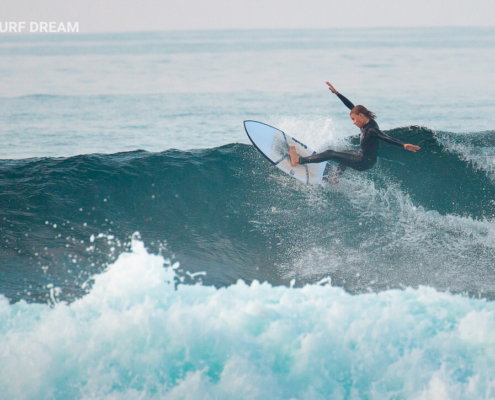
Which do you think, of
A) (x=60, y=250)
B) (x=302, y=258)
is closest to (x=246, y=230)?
(x=302, y=258)

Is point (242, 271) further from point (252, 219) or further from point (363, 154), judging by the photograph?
point (363, 154)

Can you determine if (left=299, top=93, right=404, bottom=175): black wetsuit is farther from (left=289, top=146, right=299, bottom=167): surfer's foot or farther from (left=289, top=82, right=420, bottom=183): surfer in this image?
(left=289, top=146, right=299, bottom=167): surfer's foot

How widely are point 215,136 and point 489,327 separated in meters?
9.49

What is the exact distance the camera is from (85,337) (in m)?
4.95

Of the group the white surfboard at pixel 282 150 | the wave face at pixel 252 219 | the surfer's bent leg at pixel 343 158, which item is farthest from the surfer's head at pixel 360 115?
the wave face at pixel 252 219

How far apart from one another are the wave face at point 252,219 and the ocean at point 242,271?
0.09ft

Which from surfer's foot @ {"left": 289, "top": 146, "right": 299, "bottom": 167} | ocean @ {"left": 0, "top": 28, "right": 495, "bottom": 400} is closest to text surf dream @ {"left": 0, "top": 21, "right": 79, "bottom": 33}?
ocean @ {"left": 0, "top": 28, "right": 495, "bottom": 400}

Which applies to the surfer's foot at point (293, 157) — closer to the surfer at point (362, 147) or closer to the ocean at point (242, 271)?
the surfer at point (362, 147)

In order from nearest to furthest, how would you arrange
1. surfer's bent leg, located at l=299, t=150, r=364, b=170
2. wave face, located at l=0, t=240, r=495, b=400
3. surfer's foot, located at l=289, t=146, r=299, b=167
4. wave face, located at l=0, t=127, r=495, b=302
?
wave face, located at l=0, t=240, r=495, b=400 < wave face, located at l=0, t=127, r=495, b=302 < surfer's bent leg, located at l=299, t=150, r=364, b=170 < surfer's foot, located at l=289, t=146, r=299, b=167

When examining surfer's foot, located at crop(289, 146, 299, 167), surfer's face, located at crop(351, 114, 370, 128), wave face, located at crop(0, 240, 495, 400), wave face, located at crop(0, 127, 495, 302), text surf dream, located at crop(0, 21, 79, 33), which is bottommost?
wave face, located at crop(0, 240, 495, 400)

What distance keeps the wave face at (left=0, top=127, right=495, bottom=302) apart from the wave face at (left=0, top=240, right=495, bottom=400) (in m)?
0.62

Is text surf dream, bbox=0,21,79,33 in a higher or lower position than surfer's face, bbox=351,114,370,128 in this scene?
higher

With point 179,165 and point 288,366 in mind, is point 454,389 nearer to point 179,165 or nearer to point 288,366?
point 288,366

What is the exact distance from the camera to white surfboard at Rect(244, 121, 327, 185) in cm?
784
